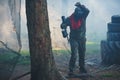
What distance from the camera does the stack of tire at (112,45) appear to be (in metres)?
10.5

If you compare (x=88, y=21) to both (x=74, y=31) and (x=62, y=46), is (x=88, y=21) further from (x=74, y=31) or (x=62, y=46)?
(x=74, y=31)

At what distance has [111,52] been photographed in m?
10.7

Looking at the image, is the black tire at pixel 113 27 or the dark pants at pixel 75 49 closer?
the dark pants at pixel 75 49

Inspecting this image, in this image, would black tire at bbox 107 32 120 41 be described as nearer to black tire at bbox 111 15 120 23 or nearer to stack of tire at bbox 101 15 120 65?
stack of tire at bbox 101 15 120 65

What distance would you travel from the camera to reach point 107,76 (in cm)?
839

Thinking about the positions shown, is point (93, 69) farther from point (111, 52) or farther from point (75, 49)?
point (75, 49)

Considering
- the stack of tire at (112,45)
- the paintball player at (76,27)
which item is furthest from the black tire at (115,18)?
the paintball player at (76,27)

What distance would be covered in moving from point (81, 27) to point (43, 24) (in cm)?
260

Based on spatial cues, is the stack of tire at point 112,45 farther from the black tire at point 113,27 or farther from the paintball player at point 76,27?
the paintball player at point 76,27

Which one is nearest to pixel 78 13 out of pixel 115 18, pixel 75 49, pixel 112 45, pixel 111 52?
pixel 75 49

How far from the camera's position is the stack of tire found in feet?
34.6

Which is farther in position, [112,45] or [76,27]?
[112,45]

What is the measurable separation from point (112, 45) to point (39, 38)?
481 centimetres

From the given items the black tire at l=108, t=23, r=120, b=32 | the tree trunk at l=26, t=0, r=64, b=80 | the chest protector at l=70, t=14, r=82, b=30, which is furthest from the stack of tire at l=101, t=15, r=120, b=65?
the tree trunk at l=26, t=0, r=64, b=80
